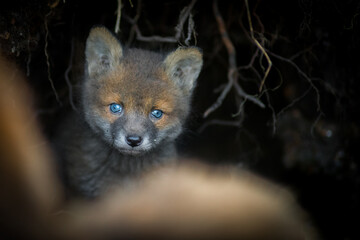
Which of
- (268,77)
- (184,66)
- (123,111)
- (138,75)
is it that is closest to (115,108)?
(123,111)

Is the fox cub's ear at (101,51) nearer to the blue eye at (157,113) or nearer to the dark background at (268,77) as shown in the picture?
the dark background at (268,77)

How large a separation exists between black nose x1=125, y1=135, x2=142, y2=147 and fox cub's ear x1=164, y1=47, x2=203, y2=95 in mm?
770

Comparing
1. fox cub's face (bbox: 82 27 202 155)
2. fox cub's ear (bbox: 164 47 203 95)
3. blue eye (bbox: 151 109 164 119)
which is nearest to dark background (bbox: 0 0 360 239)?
fox cub's ear (bbox: 164 47 203 95)

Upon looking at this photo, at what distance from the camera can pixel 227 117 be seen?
489cm

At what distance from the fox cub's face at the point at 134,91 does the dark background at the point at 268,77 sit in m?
0.30

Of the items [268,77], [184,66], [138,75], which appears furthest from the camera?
[268,77]

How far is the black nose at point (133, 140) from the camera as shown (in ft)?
9.13

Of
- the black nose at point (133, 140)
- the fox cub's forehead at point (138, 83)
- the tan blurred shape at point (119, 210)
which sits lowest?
the tan blurred shape at point (119, 210)

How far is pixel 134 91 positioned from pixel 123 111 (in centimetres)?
20

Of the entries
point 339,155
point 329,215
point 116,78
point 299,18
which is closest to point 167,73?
point 116,78

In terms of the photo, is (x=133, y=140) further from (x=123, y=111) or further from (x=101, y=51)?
(x=101, y=51)

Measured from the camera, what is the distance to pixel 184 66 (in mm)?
3301

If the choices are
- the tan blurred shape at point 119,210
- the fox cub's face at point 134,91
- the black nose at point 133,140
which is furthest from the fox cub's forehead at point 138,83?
the tan blurred shape at point 119,210

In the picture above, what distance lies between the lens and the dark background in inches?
127
